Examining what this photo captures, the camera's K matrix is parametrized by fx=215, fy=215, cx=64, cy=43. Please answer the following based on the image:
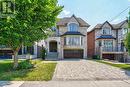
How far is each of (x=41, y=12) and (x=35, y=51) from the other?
23136 mm

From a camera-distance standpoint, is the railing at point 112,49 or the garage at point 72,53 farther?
the garage at point 72,53

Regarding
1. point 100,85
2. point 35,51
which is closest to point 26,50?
point 35,51

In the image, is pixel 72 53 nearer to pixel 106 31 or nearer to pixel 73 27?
pixel 73 27

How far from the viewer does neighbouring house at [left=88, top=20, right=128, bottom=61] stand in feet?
145

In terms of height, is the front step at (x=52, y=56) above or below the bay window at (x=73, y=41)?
below

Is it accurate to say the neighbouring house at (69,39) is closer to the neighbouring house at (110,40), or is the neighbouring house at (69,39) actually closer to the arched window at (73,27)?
the arched window at (73,27)

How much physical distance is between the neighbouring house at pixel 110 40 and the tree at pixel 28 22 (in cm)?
2601

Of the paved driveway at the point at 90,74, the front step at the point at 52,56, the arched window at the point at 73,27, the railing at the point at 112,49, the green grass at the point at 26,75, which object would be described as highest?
the arched window at the point at 73,27

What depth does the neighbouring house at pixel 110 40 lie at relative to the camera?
4434 cm

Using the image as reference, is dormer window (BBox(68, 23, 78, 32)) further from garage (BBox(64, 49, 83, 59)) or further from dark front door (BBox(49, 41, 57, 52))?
garage (BBox(64, 49, 83, 59))

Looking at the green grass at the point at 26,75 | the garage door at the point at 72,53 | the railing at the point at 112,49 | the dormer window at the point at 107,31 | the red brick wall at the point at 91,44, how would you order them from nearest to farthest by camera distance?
the green grass at the point at 26,75
the railing at the point at 112,49
the garage door at the point at 72,53
the dormer window at the point at 107,31
the red brick wall at the point at 91,44

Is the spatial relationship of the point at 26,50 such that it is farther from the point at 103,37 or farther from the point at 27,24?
the point at 27,24

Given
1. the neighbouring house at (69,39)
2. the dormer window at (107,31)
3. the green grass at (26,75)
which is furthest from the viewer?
the dormer window at (107,31)

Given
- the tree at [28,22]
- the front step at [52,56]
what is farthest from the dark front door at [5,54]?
the tree at [28,22]
